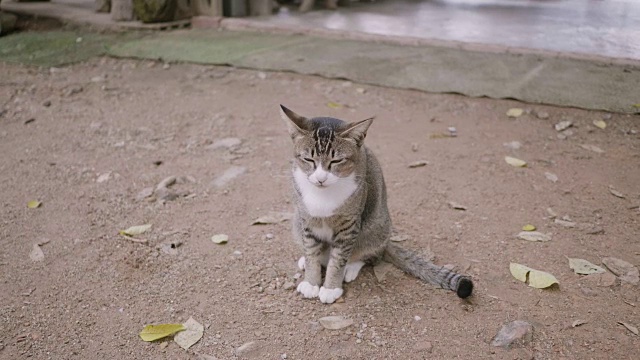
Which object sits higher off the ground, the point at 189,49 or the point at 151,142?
the point at 189,49

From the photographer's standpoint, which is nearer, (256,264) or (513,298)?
(513,298)

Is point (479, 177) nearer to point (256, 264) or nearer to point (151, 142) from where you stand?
point (256, 264)

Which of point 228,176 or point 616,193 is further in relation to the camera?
point 228,176

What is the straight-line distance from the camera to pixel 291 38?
717 centimetres

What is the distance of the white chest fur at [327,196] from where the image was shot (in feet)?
9.16

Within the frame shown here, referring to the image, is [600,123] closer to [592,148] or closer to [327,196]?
[592,148]

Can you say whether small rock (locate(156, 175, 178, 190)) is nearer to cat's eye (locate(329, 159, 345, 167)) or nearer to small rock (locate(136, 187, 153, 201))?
small rock (locate(136, 187, 153, 201))

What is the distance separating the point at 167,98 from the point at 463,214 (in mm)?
3455

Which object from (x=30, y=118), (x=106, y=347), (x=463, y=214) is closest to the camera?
(x=106, y=347)

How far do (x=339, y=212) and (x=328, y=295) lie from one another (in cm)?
47

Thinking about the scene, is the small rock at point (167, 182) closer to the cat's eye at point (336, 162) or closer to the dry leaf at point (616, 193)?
the cat's eye at point (336, 162)

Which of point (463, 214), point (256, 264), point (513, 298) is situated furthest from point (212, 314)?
point (463, 214)

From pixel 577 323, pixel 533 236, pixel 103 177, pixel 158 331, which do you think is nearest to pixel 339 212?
pixel 158 331

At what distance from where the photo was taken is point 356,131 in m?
2.74
